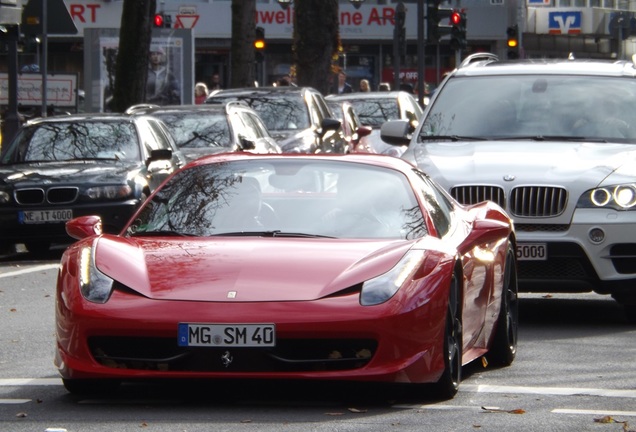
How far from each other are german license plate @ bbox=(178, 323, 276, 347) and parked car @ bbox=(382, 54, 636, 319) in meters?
4.45

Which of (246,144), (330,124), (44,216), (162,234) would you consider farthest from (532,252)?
(330,124)

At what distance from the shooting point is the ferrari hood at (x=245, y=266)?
756 centimetres

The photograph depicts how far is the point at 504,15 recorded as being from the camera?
70.2 m

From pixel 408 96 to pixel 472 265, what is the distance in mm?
21201

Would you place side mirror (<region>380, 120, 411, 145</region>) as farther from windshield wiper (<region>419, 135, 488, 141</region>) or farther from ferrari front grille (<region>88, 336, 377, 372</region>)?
ferrari front grille (<region>88, 336, 377, 372</region>)

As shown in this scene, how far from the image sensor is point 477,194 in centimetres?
1169

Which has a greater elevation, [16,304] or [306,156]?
[306,156]

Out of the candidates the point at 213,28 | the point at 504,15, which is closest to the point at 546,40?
the point at 504,15

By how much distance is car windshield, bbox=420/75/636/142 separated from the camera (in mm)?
12852

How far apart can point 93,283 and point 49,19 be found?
59.8ft

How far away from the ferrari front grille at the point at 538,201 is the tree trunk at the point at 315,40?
2482 centimetres

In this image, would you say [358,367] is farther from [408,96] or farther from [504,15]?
[504,15]

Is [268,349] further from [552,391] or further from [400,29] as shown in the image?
[400,29]

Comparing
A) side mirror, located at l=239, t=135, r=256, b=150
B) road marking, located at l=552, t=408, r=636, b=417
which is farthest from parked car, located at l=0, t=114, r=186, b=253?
road marking, located at l=552, t=408, r=636, b=417
